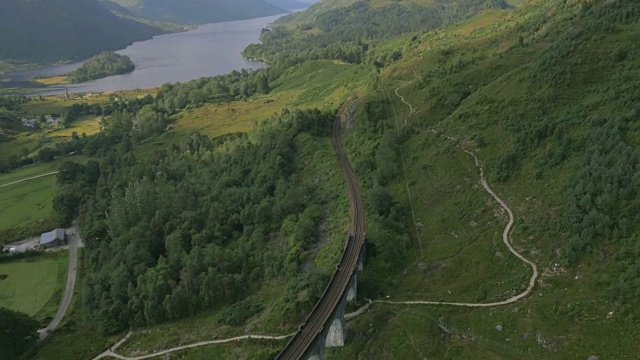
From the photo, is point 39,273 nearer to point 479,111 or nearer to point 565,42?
point 479,111

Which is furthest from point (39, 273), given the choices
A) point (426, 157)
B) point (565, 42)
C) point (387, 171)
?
point (565, 42)

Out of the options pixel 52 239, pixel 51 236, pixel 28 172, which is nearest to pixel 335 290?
pixel 52 239

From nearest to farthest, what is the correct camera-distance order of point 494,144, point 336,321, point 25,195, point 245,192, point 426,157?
point 336,321
point 494,144
point 426,157
point 245,192
point 25,195

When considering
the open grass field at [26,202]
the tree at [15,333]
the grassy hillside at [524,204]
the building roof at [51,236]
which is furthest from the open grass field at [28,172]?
the grassy hillside at [524,204]

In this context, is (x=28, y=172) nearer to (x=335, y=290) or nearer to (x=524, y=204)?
(x=335, y=290)

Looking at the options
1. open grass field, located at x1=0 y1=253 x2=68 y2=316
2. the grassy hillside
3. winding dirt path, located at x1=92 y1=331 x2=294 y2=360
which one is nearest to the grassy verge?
winding dirt path, located at x1=92 y1=331 x2=294 y2=360
